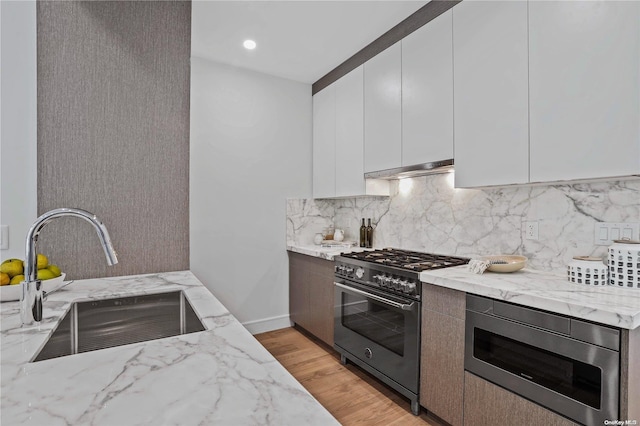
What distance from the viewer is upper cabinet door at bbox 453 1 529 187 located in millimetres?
1675

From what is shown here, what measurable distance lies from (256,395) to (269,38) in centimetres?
264

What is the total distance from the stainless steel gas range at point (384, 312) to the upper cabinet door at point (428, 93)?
725 millimetres

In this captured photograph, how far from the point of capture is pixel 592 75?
55.9 inches

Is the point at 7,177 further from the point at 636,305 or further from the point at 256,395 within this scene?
the point at 636,305

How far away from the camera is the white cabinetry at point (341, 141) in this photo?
9.21 feet

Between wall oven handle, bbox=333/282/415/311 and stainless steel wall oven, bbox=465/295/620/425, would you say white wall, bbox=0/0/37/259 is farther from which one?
stainless steel wall oven, bbox=465/295/620/425

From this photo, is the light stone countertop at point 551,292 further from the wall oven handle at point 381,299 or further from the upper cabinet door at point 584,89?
the upper cabinet door at point 584,89

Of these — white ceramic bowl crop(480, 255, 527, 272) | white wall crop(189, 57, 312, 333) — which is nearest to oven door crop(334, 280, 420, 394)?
white ceramic bowl crop(480, 255, 527, 272)

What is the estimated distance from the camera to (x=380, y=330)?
7.20 feet

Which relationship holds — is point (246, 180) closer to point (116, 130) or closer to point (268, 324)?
point (116, 130)

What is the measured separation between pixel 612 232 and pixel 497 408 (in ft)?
3.32

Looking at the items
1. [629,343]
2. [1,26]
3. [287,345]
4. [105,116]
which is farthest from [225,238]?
[629,343]

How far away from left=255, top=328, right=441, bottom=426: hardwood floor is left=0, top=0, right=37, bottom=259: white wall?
1.96m

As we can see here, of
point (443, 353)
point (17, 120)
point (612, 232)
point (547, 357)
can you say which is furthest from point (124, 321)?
point (612, 232)
